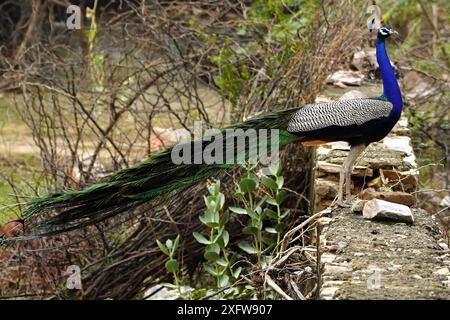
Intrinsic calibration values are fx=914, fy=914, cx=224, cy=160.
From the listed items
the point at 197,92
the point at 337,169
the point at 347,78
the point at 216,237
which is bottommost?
the point at 216,237

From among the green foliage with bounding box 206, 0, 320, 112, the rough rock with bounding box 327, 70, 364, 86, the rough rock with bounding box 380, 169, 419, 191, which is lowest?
the rough rock with bounding box 380, 169, 419, 191

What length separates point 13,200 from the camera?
18.9ft

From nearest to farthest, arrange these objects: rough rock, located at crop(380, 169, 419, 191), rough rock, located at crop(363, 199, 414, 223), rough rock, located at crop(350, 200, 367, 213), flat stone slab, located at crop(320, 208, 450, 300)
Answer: flat stone slab, located at crop(320, 208, 450, 300)
rough rock, located at crop(363, 199, 414, 223)
rough rock, located at crop(350, 200, 367, 213)
rough rock, located at crop(380, 169, 419, 191)

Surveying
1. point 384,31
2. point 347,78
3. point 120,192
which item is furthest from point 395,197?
point 347,78

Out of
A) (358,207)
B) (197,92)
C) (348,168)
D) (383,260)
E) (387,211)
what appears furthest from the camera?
(197,92)

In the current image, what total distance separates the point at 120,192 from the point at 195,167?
0.31 meters

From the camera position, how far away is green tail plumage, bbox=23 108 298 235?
3.56 m

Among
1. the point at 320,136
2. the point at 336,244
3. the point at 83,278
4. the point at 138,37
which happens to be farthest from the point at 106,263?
the point at 336,244

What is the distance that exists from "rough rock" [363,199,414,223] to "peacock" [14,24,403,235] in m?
0.24

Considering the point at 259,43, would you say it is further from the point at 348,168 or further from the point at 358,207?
the point at 358,207

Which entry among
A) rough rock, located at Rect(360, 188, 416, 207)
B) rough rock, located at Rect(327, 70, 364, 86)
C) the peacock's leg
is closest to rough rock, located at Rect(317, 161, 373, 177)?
the peacock's leg

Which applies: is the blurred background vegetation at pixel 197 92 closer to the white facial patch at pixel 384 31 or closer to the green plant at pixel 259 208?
the green plant at pixel 259 208

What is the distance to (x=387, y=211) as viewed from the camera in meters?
3.29

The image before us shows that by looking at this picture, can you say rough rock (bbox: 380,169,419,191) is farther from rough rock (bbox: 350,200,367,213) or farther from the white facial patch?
the white facial patch
